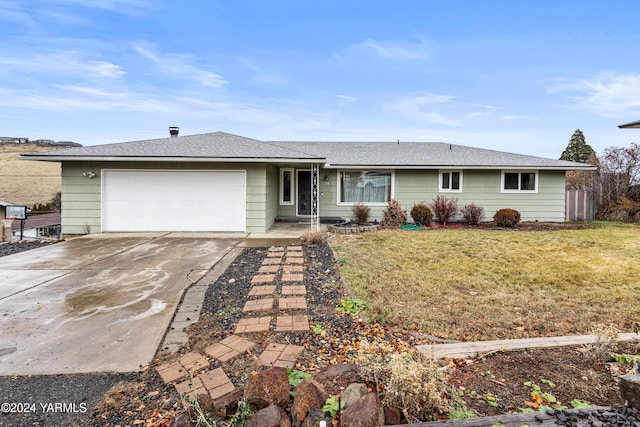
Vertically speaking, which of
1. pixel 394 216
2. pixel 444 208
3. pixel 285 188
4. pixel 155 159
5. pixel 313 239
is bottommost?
pixel 313 239

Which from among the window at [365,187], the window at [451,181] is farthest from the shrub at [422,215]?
the window at [451,181]

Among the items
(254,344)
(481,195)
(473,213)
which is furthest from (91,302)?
(481,195)

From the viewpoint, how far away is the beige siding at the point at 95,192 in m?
9.66

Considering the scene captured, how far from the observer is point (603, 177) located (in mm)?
13586

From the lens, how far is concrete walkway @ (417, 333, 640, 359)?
8.77 feet

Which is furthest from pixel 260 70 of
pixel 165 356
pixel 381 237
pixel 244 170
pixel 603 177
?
pixel 603 177

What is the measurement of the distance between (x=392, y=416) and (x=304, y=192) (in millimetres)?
11841

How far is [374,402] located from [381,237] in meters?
7.82

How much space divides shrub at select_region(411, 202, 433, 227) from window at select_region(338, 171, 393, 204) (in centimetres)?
129

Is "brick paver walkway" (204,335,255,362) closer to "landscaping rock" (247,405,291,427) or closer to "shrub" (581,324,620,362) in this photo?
"landscaping rock" (247,405,291,427)

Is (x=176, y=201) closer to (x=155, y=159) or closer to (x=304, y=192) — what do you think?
(x=155, y=159)

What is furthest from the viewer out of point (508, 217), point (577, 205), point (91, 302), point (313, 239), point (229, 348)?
point (577, 205)

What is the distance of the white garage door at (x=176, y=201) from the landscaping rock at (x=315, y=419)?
28.2 ft

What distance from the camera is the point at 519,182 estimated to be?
12.5 meters
